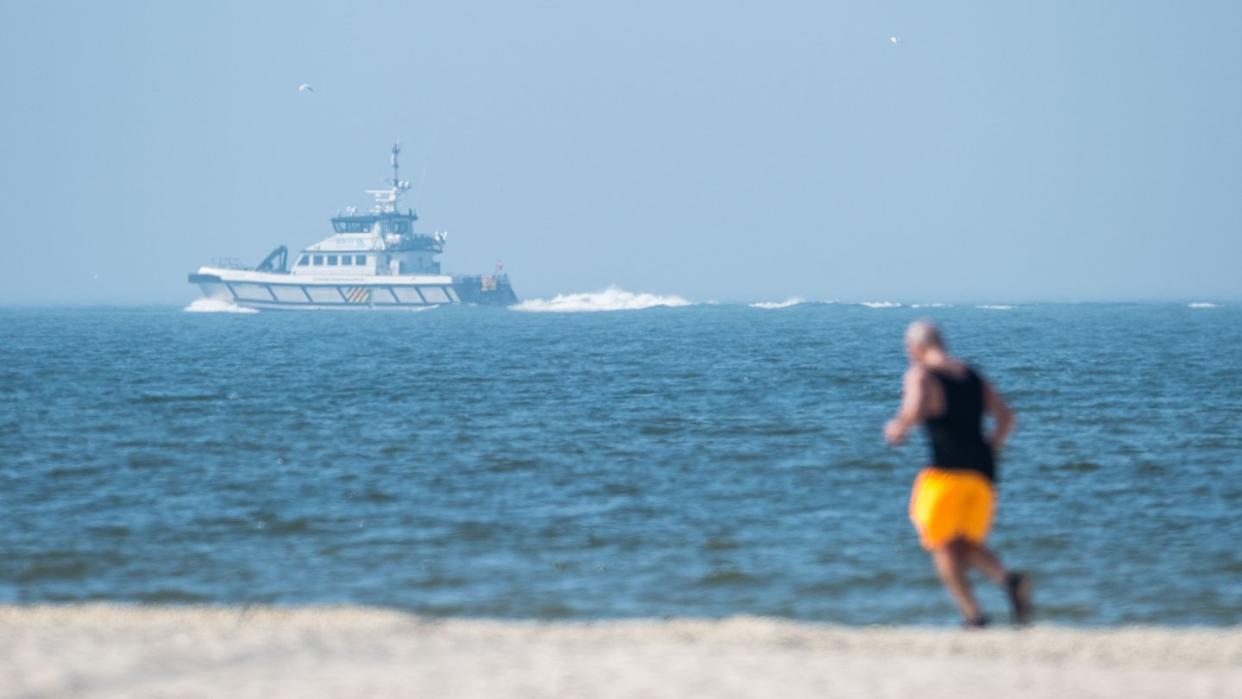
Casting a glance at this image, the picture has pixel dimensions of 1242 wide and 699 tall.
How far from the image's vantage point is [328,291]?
12025 cm

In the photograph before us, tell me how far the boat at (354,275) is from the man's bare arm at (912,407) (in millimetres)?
112411

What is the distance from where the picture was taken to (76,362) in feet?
167

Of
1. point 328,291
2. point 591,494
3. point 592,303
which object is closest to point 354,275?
point 328,291

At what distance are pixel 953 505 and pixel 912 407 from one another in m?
0.70

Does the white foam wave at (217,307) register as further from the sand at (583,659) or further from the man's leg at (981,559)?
the man's leg at (981,559)

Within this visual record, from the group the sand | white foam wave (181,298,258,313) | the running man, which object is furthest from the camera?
white foam wave (181,298,258,313)

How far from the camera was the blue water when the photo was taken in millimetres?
12211

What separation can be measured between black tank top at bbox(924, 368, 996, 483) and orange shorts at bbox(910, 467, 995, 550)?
62mm

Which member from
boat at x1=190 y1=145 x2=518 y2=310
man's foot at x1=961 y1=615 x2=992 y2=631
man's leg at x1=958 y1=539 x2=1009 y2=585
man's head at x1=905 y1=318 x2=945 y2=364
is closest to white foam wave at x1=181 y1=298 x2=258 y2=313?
boat at x1=190 y1=145 x2=518 y2=310

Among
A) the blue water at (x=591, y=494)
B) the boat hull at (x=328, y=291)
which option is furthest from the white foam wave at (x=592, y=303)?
the blue water at (x=591, y=494)

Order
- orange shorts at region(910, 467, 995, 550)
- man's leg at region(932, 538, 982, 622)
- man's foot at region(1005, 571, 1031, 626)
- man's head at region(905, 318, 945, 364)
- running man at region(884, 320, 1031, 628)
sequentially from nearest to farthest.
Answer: running man at region(884, 320, 1031, 628) < man's head at region(905, 318, 945, 364) < orange shorts at region(910, 467, 995, 550) < man's leg at region(932, 538, 982, 622) < man's foot at region(1005, 571, 1031, 626)

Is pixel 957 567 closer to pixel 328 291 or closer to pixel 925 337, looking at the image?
pixel 925 337

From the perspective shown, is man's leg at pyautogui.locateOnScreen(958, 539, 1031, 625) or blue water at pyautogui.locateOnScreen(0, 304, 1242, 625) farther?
blue water at pyautogui.locateOnScreen(0, 304, 1242, 625)

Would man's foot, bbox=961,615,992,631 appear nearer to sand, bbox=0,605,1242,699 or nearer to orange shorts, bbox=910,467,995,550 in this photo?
sand, bbox=0,605,1242,699
